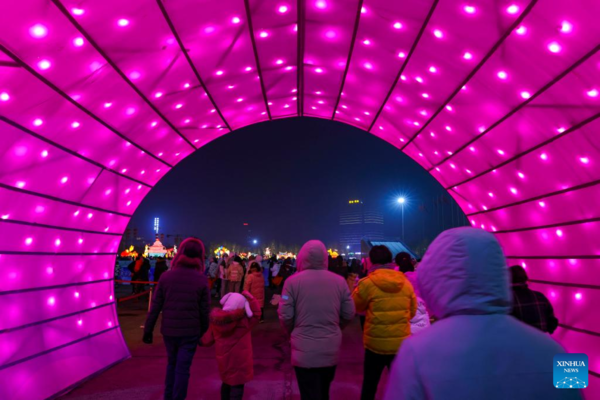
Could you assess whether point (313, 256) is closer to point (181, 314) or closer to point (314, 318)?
point (314, 318)

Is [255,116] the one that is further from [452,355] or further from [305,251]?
[452,355]

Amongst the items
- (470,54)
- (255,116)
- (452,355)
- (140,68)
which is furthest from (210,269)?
(452,355)

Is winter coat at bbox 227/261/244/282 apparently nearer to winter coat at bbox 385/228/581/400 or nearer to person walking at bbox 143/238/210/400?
person walking at bbox 143/238/210/400

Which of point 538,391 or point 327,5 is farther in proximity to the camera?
point 327,5

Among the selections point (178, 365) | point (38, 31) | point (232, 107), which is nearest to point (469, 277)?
point (178, 365)

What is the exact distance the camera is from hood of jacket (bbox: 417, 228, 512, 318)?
1394 millimetres

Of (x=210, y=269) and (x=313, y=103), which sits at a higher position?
(x=313, y=103)

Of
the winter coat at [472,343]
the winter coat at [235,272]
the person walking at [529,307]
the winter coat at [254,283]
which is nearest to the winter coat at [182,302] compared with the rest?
the person walking at [529,307]

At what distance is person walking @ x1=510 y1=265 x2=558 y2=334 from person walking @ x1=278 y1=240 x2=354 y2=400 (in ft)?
6.22

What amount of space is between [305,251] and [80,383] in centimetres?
501

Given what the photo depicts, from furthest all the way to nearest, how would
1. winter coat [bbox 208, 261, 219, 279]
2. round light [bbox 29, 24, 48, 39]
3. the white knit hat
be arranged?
winter coat [bbox 208, 261, 219, 279] < the white knit hat < round light [bbox 29, 24, 48, 39]

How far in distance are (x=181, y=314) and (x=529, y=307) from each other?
3990 mm

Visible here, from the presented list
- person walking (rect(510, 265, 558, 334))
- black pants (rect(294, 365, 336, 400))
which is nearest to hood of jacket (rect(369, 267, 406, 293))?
black pants (rect(294, 365, 336, 400))

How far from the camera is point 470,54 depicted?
6207 millimetres
